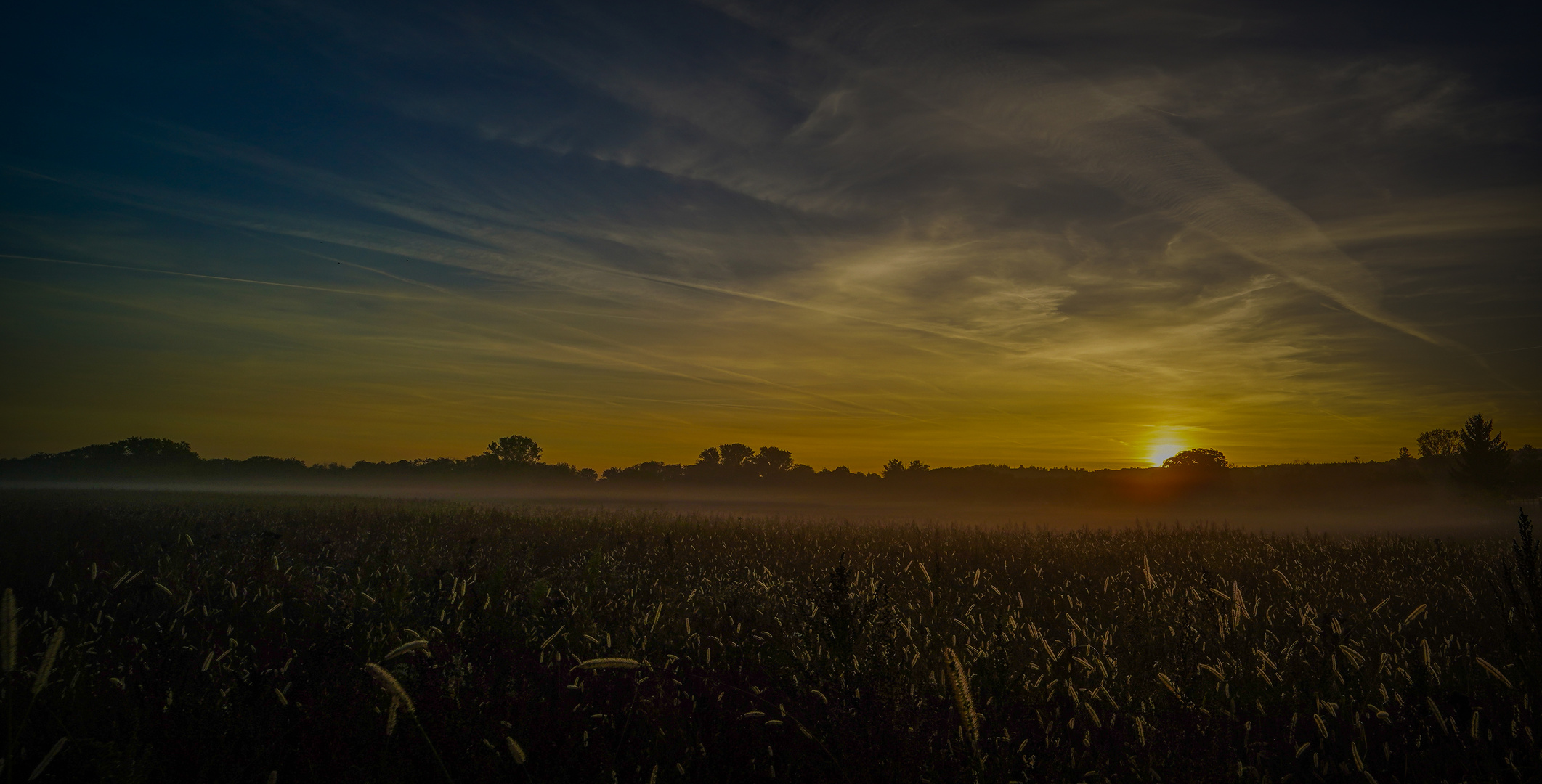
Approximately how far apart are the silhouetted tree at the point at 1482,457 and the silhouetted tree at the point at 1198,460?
68.8 feet

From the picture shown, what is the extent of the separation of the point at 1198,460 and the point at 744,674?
266 ft

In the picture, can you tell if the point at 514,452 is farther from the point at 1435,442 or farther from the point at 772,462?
the point at 1435,442

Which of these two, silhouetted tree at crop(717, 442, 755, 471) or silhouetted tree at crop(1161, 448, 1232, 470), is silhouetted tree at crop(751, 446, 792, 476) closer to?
silhouetted tree at crop(717, 442, 755, 471)

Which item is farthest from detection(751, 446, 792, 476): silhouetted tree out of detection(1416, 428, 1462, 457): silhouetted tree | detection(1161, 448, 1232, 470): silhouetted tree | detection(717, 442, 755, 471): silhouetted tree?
detection(1416, 428, 1462, 457): silhouetted tree

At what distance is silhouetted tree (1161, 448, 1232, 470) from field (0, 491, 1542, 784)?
67539mm

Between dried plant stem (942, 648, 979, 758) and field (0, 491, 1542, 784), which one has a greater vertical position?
dried plant stem (942, 648, 979, 758)

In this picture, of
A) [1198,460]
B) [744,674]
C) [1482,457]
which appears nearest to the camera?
[744,674]

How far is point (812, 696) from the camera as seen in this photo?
3.66 meters

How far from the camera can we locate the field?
9.98ft

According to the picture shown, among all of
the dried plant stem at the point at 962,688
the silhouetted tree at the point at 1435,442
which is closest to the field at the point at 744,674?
the dried plant stem at the point at 962,688

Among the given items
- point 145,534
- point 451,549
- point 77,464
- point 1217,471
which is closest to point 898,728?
point 451,549

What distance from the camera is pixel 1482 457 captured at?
45.1m

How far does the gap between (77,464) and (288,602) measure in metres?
81.3

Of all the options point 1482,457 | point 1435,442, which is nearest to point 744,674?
point 1482,457
